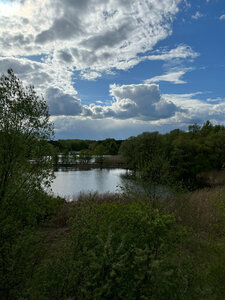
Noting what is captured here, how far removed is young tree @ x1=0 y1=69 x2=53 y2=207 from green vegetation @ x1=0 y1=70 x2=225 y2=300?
0.12 feet

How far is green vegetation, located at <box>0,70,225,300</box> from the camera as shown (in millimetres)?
4246

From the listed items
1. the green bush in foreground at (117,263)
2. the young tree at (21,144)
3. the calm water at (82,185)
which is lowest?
the calm water at (82,185)

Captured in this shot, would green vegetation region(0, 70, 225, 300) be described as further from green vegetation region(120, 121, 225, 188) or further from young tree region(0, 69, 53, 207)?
green vegetation region(120, 121, 225, 188)

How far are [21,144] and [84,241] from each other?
4.96 metres

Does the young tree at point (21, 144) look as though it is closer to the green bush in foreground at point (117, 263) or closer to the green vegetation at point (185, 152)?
the green bush in foreground at point (117, 263)

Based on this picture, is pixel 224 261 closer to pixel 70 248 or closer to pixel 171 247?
pixel 171 247

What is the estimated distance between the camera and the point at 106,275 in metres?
4.14

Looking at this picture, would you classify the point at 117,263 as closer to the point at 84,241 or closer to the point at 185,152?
the point at 84,241

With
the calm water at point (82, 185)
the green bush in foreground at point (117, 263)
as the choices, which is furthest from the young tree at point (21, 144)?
the calm water at point (82, 185)

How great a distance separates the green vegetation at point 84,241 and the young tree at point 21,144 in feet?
0.12

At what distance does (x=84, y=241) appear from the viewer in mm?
5227

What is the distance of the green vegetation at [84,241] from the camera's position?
4246 millimetres

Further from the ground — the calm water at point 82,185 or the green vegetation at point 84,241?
the green vegetation at point 84,241

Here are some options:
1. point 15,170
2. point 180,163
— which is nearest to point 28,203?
point 15,170
